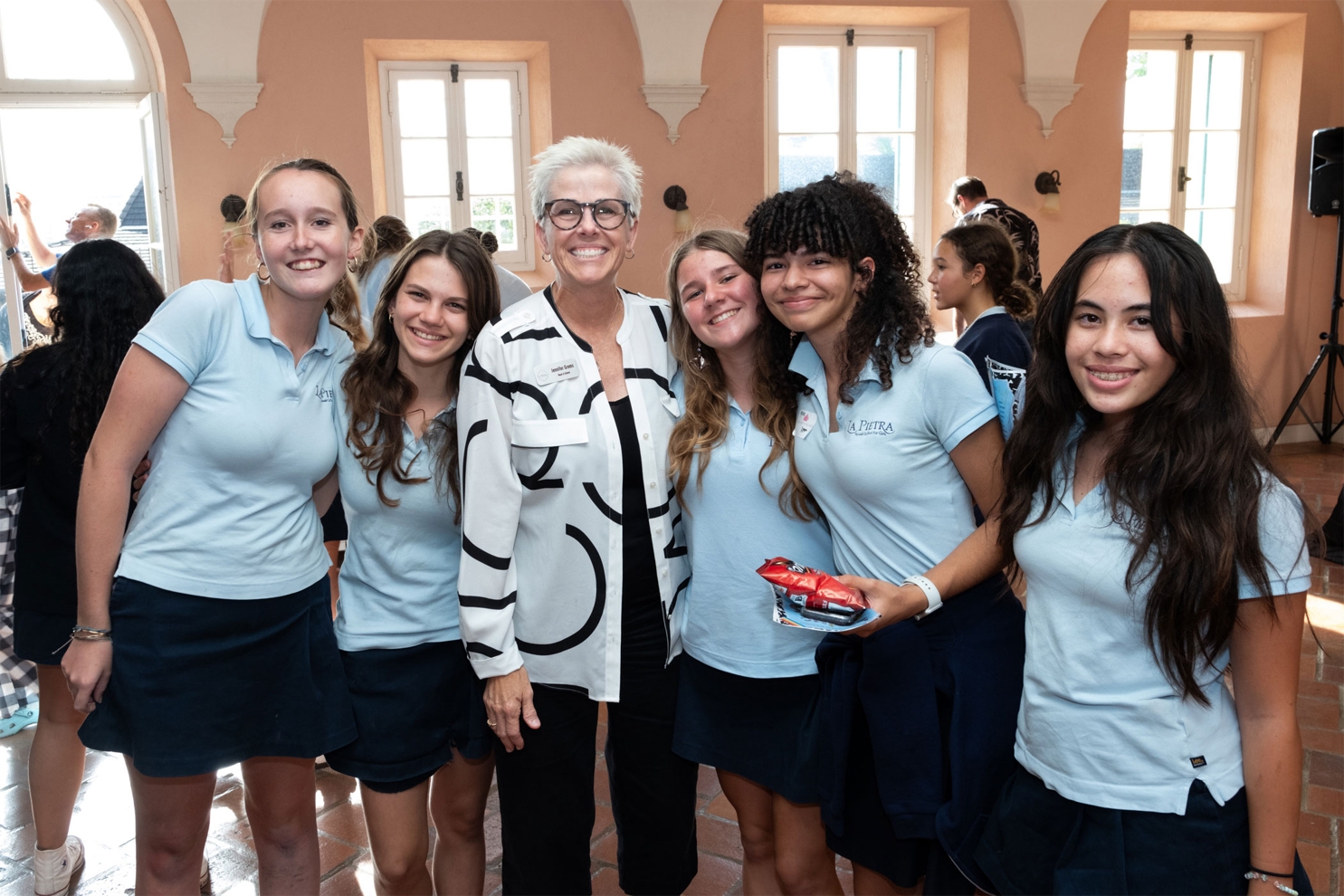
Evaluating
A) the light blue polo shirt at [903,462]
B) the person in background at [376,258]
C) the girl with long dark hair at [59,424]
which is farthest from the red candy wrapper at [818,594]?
the person in background at [376,258]

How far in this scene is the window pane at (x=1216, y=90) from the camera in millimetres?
8180

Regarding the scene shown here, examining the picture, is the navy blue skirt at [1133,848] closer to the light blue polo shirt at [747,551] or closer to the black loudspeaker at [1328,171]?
the light blue polo shirt at [747,551]

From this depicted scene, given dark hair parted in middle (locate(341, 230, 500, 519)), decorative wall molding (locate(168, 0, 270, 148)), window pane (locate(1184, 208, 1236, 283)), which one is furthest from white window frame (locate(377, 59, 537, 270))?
window pane (locate(1184, 208, 1236, 283))

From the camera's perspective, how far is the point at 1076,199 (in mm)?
7492

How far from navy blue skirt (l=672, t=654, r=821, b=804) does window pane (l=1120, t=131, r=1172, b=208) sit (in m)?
7.49

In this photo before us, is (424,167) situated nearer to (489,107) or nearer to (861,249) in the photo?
(489,107)

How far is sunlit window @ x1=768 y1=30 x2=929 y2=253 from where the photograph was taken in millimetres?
7387

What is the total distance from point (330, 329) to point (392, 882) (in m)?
1.16

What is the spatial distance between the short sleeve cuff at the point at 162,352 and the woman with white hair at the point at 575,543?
507 millimetres

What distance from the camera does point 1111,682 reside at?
149 centimetres

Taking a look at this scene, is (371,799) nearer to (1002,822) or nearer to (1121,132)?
(1002,822)

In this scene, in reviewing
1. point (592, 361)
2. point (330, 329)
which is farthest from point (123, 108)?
point (592, 361)

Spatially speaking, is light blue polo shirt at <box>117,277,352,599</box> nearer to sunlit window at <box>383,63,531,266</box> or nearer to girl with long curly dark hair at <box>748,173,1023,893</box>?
girl with long curly dark hair at <box>748,173,1023,893</box>

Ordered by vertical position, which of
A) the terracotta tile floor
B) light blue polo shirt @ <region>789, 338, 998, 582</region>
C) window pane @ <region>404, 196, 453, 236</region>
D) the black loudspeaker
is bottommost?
the terracotta tile floor
